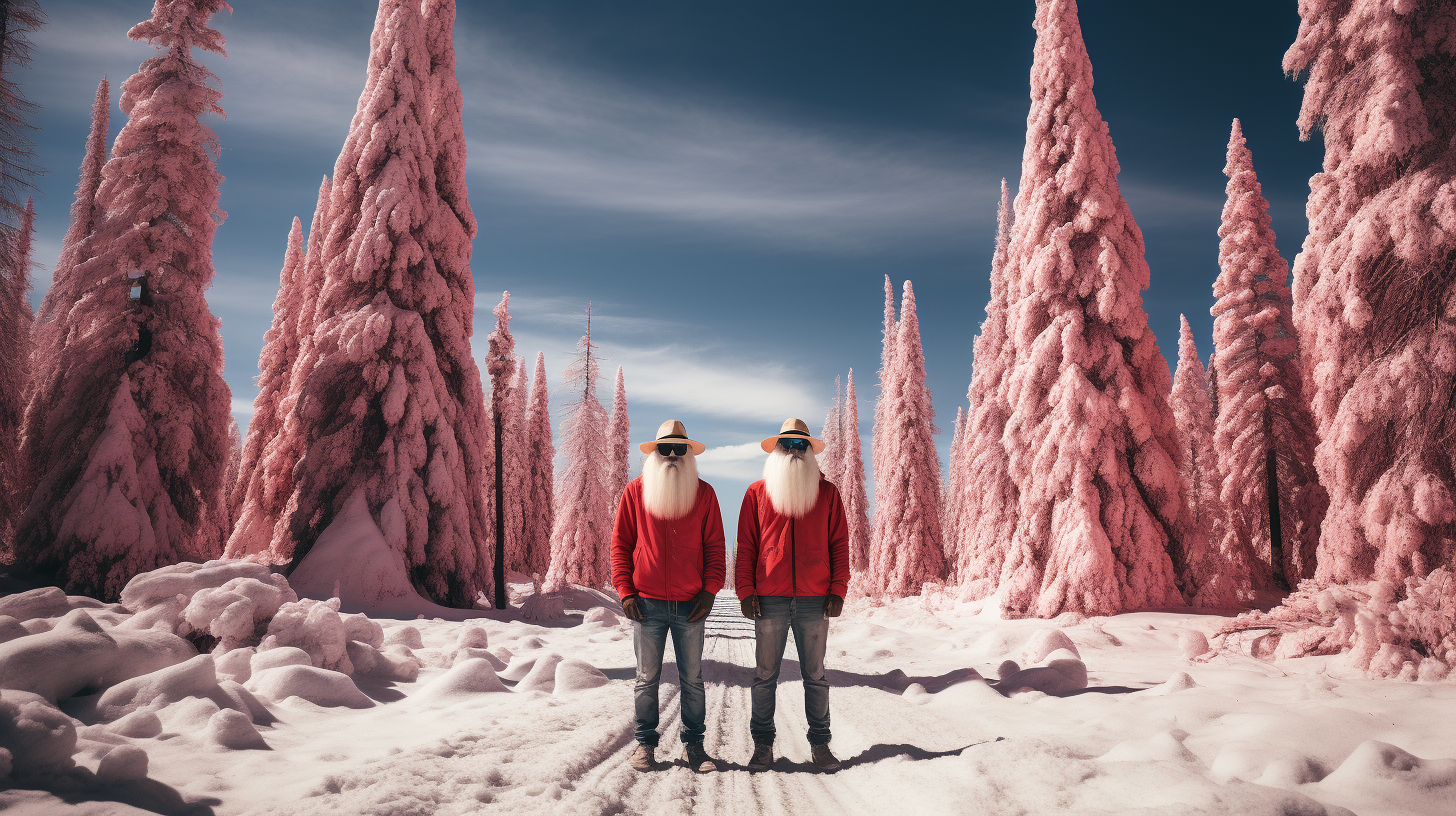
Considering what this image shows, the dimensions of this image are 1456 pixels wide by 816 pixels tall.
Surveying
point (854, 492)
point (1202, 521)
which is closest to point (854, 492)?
point (854, 492)

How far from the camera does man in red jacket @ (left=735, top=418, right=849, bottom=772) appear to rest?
490cm

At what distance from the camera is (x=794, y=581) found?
4.89m

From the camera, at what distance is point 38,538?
45.3 ft

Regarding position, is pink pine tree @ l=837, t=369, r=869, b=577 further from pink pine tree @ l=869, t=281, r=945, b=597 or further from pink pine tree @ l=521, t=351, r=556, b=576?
pink pine tree @ l=521, t=351, r=556, b=576

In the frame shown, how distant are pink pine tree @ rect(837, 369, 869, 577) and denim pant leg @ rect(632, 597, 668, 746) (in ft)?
103

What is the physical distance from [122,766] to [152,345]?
16318 millimetres

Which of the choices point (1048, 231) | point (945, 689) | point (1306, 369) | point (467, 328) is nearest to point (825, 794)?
point (945, 689)

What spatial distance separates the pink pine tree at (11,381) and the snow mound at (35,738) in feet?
49.0

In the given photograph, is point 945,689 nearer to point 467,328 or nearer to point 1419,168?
point 1419,168

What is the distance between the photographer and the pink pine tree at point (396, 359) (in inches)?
614

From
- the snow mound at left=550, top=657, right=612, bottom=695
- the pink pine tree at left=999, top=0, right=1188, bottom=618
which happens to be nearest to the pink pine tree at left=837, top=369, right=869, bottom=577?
the pink pine tree at left=999, top=0, right=1188, bottom=618

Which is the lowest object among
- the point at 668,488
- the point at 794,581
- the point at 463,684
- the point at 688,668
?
the point at 463,684

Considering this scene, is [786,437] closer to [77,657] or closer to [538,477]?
[77,657]

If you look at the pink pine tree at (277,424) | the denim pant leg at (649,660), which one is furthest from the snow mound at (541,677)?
the pink pine tree at (277,424)
